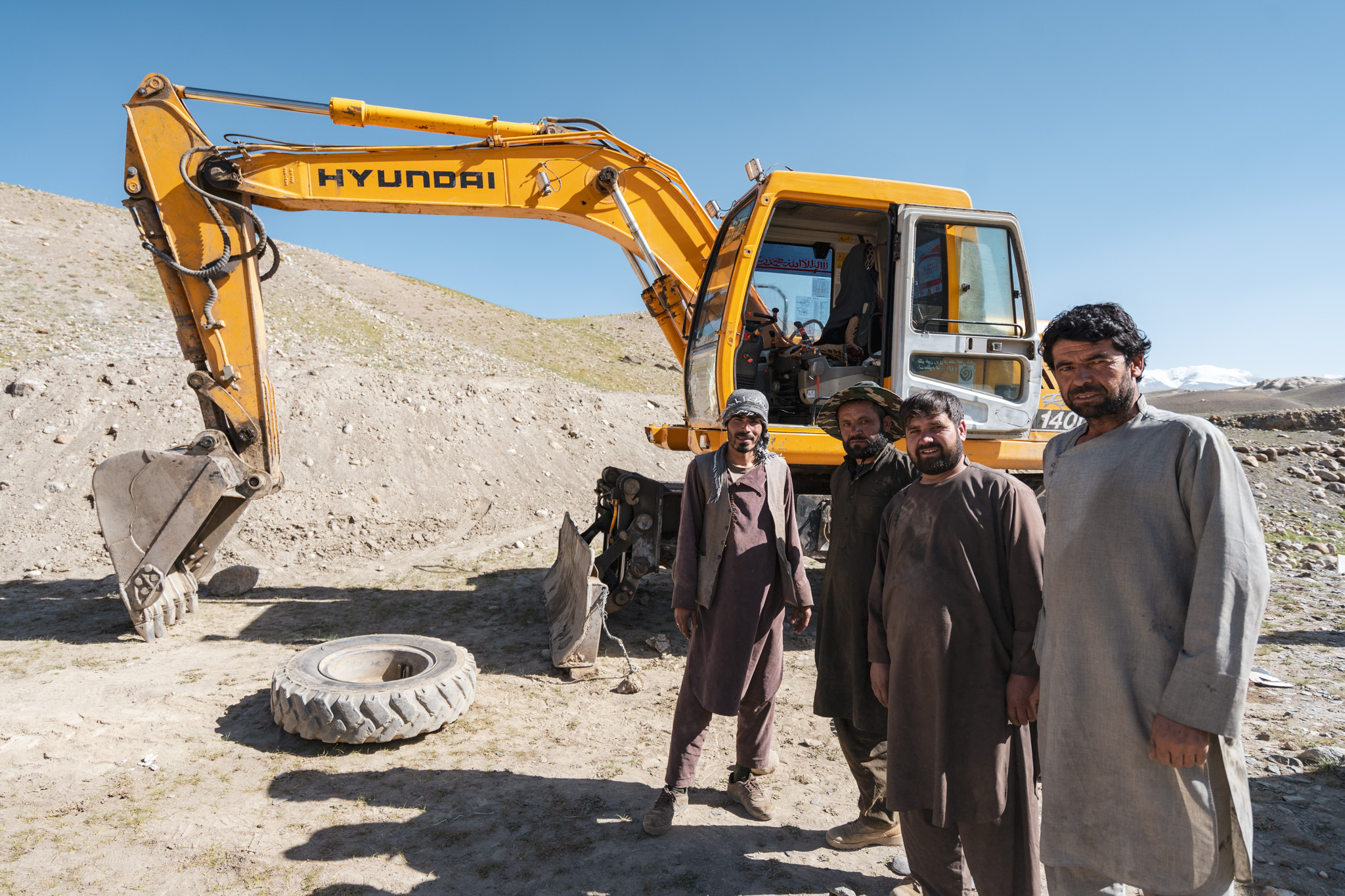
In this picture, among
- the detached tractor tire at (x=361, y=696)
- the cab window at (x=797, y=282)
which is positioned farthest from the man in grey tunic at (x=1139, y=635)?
the cab window at (x=797, y=282)

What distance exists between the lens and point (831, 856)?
2.99 m

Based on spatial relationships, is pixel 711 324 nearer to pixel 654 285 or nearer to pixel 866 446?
pixel 654 285

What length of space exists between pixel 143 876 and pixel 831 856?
261 centimetres

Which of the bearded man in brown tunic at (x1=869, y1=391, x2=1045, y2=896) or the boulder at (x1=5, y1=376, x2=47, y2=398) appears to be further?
the boulder at (x1=5, y1=376, x2=47, y2=398)

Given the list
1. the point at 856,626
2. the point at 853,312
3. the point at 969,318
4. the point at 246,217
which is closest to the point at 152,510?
the point at 246,217

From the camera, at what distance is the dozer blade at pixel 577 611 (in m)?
4.85

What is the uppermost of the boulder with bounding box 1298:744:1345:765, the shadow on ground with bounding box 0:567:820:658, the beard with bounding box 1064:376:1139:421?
the beard with bounding box 1064:376:1139:421

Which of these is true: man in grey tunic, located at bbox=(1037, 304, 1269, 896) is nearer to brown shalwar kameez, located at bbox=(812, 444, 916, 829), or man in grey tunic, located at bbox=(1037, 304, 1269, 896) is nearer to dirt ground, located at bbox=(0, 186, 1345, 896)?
brown shalwar kameez, located at bbox=(812, 444, 916, 829)

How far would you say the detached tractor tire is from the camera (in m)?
3.73

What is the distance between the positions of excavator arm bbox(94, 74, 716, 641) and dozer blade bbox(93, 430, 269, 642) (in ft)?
0.04

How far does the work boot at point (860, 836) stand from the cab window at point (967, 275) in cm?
331

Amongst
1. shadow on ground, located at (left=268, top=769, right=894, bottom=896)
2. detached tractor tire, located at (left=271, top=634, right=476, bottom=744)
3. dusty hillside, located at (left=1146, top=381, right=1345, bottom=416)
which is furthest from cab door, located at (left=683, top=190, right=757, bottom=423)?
dusty hillside, located at (left=1146, top=381, right=1345, bottom=416)

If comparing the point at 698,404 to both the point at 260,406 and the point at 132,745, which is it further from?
the point at 132,745

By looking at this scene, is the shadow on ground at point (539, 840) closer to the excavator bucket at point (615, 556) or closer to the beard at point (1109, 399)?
the excavator bucket at point (615, 556)
